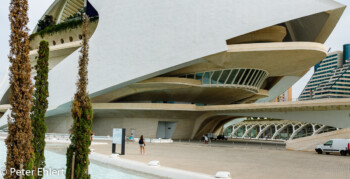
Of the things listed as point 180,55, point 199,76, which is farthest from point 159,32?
point 199,76

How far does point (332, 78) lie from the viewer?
100m

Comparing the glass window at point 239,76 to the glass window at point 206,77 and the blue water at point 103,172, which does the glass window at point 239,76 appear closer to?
the glass window at point 206,77

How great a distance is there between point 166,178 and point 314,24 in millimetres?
26170

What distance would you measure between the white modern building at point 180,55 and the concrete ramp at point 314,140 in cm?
710

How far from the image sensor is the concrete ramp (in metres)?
20.8

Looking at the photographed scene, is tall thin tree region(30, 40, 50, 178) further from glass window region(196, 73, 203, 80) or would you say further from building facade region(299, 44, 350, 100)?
building facade region(299, 44, 350, 100)

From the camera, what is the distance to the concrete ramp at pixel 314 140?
68.4 ft

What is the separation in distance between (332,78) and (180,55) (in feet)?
288

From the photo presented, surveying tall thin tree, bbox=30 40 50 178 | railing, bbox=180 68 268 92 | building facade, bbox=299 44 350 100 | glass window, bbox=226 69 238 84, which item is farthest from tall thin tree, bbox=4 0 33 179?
building facade, bbox=299 44 350 100

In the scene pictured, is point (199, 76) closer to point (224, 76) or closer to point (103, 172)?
point (224, 76)

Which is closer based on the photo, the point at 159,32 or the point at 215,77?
the point at 159,32

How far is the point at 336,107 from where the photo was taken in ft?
80.9

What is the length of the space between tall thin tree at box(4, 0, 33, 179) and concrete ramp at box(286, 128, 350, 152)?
19.5 m

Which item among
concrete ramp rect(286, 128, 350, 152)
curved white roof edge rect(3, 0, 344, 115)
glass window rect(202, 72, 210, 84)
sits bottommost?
concrete ramp rect(286, 128, 350, 152)
